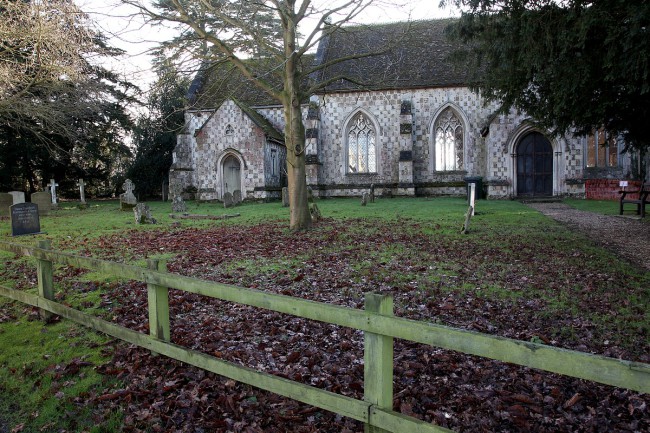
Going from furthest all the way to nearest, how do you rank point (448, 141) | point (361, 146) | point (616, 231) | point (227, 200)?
point (361, 146) < point (448, 141) < point (227, 200) < point (616, 231)

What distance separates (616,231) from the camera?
1290 centimetres

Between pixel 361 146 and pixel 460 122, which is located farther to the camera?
pixel 361 146

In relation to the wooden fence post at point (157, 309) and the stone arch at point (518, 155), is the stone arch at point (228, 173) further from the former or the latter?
the wooden fence post at point (157, 309)

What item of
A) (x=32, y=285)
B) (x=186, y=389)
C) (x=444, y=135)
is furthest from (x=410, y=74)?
(x=186, y=389)

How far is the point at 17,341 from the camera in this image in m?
5.62

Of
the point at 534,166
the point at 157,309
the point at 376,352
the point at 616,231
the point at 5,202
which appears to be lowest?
the point at 616,231

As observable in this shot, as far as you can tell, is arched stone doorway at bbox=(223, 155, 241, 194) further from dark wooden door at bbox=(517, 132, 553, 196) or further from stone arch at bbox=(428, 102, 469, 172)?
dark wooden door at bbox=(517, 132, 553, 196)

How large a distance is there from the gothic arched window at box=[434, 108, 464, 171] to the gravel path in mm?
11564

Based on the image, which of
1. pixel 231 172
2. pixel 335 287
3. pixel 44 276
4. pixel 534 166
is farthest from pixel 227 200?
pixel 44 276

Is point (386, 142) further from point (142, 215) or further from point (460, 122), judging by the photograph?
point (142, 215)

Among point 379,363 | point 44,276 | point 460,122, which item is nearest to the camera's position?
point 379,363

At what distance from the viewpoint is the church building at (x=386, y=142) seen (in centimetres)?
2720

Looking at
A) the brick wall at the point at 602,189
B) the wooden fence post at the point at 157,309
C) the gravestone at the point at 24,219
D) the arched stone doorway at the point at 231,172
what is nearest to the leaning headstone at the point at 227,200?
the arched stone doorway at the point at 231,172

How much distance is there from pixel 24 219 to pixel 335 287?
38.0ft
